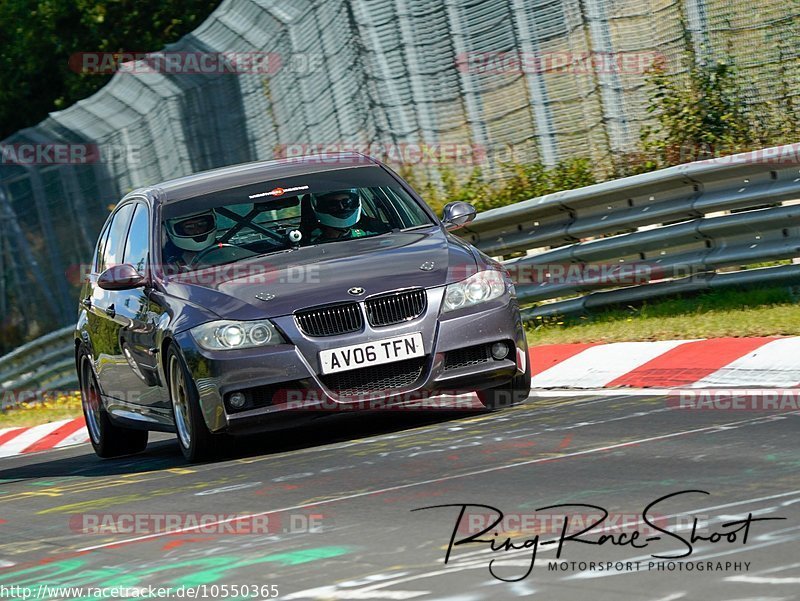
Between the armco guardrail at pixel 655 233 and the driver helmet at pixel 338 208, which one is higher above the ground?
the driver helmet at pixel 338 208

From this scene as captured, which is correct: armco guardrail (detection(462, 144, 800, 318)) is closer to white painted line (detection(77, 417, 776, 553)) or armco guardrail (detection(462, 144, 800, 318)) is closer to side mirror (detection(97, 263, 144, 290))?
white painted line (detection(77, 417, 776, 553))

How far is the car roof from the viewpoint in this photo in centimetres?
1005

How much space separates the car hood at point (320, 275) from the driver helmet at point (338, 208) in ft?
1.18

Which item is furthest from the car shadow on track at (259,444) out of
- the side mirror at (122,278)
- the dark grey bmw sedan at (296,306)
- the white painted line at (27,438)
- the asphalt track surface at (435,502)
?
the white painted line at (27,438)

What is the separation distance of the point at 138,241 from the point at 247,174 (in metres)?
0.79

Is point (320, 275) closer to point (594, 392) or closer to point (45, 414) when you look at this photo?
point (594, 392)

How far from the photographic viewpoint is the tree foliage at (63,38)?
34.1m

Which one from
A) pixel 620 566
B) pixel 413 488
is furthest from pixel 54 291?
pixel 620 566

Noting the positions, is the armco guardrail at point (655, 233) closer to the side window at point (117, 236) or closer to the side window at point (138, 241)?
the side window at point (117, 236)

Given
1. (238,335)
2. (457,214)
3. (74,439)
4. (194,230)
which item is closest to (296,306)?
(238,335)

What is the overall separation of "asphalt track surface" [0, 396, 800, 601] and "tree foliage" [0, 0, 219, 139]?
25.5m

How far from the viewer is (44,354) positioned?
22453mm

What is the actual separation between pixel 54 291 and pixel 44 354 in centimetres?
234

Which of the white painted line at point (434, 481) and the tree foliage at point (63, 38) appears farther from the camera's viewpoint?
the tree foliage at point (63, 38)
